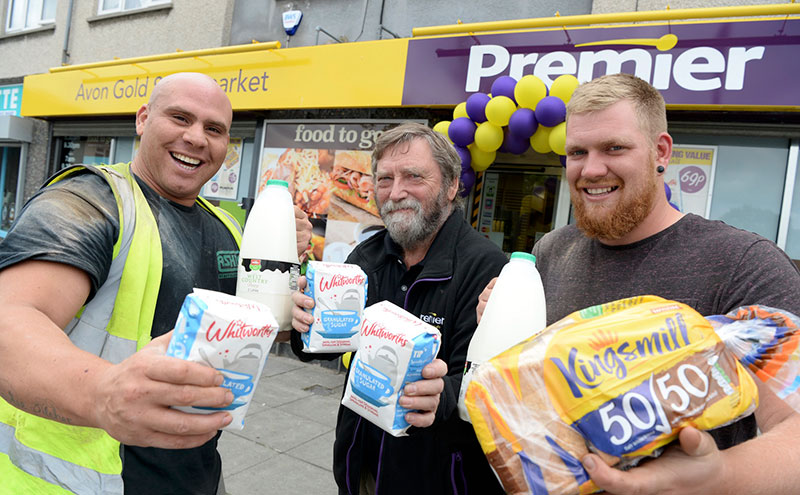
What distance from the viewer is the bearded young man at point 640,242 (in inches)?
50.2

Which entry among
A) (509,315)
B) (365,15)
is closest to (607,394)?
(509,315)

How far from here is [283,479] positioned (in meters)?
3.43

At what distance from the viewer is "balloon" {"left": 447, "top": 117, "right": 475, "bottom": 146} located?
444 cm

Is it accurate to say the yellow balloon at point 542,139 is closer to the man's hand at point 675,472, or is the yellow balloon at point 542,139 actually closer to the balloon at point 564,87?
the balloon at point 564,87

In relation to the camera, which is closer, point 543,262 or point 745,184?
point 543,262

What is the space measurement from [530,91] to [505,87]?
0.34 metres

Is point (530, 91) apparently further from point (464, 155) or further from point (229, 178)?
point (229, 178)

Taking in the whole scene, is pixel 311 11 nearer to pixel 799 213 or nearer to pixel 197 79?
pixel 197 79

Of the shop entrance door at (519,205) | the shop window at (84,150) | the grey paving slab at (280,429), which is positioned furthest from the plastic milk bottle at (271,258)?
the shop window at (84,150)

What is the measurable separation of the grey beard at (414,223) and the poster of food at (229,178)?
5539 mm

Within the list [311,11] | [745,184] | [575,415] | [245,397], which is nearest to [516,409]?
[575,415]

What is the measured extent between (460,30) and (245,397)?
487 cm

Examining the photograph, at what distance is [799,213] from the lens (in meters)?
4.14

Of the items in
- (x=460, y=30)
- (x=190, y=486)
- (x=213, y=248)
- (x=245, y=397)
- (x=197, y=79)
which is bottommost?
(x=190, y=486)
